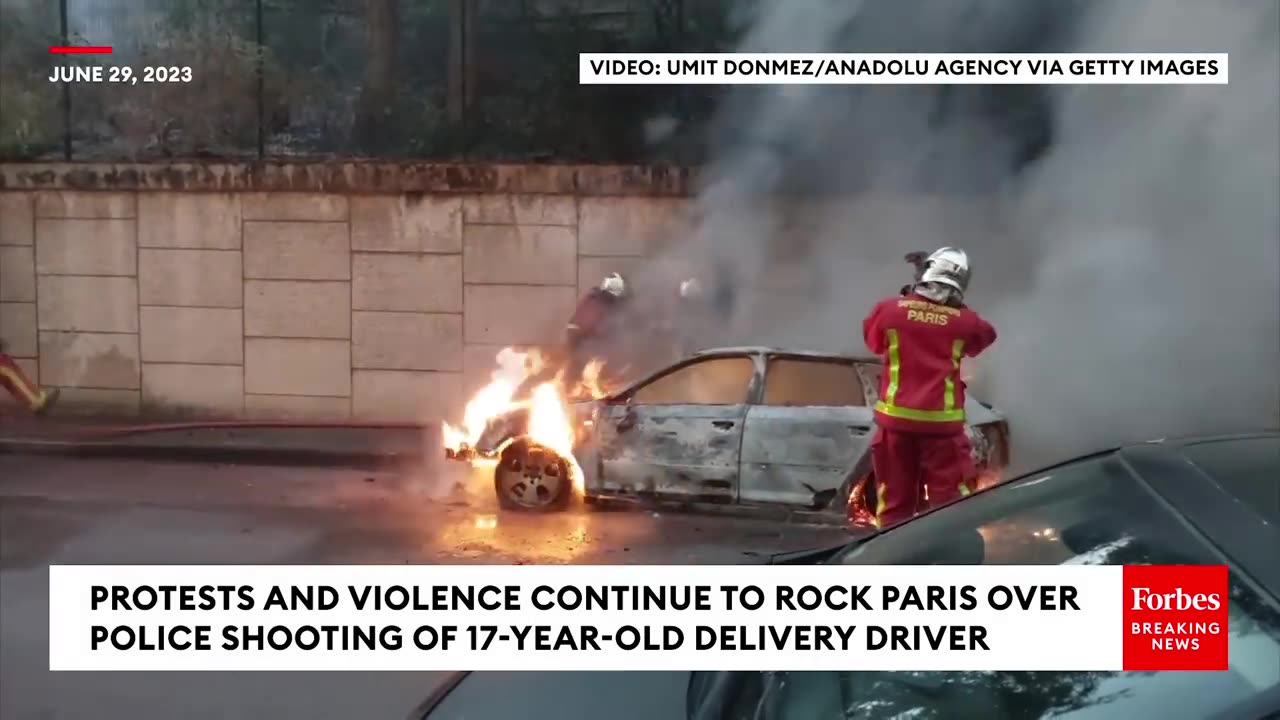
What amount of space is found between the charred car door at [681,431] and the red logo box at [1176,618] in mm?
4302

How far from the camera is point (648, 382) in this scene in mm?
6754

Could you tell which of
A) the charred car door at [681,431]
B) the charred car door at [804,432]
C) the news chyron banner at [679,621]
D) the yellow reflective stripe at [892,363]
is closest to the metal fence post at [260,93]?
the charred car door at [681,431]

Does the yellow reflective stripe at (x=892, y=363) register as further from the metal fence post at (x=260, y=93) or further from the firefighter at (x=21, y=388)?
the firefighter at (x=21, y=388)

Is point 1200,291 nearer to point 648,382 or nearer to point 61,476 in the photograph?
point 648,382

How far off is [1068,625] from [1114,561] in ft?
0.62

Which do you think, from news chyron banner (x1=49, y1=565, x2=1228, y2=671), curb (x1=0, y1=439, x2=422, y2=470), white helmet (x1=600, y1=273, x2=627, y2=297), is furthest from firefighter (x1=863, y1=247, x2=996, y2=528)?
curb (x1=0, y1=439, x2=422, y2=470)

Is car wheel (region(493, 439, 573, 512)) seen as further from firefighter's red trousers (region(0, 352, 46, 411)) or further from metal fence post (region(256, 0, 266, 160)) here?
firefighter's red trousers (region(0, 352, 46, 411))

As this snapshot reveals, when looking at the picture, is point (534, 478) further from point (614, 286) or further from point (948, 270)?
point (948, 270)

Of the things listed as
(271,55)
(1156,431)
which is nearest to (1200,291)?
(1156,431)

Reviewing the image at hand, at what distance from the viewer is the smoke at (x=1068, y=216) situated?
799 centimetres

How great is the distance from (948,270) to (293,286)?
276 inches

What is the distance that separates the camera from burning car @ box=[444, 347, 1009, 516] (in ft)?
20.6

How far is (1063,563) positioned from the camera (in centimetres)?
244

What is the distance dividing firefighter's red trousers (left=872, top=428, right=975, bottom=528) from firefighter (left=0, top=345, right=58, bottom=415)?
8.07m
